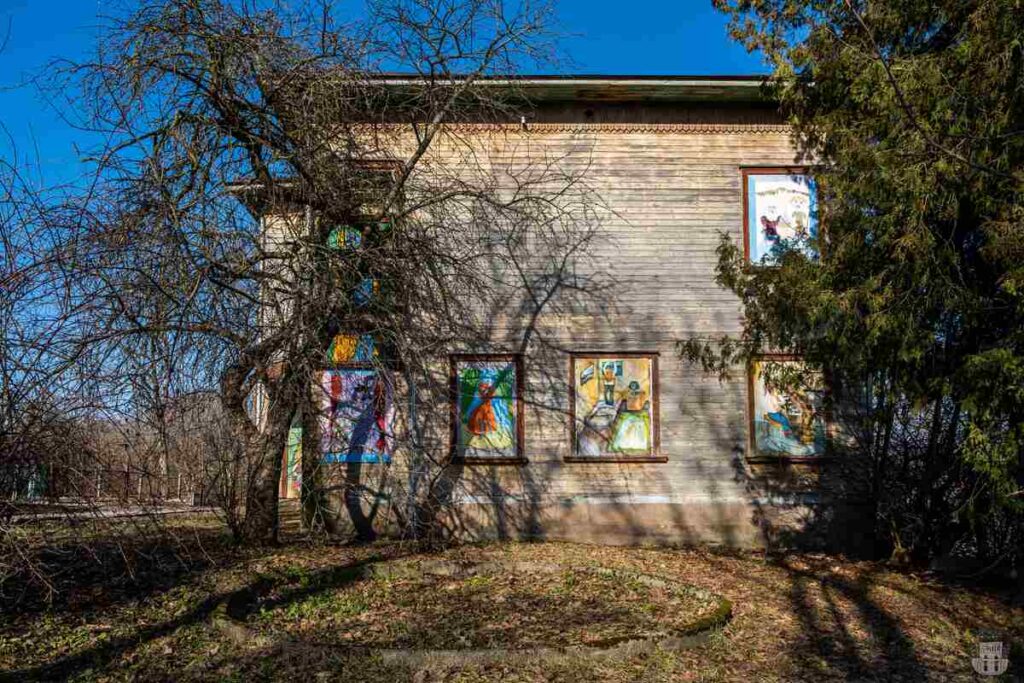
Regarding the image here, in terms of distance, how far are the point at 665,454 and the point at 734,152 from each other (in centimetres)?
493

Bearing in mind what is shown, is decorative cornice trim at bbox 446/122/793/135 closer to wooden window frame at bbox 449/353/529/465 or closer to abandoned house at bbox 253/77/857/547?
abandoned house at bbox 253/77/857/547

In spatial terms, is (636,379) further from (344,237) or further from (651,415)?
(344,237)

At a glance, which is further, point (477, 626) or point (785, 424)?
point (785, 424)

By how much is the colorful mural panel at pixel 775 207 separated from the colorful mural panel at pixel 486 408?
4.30m

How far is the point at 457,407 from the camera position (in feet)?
43.7

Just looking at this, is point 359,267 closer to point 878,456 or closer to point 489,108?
point 489,108

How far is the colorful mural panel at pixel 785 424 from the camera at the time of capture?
13266mm

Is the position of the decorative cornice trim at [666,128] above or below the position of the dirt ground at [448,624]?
above

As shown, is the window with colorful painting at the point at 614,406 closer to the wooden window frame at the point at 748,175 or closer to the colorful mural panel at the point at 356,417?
the wooden window frame at the point at 748,175

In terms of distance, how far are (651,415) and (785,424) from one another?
206cm

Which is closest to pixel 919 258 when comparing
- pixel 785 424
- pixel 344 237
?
pixel 785 424

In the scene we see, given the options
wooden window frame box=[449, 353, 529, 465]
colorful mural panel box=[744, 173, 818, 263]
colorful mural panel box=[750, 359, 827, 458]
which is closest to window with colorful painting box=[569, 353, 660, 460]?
wooden window frame box=[449, 353, 529, 465]

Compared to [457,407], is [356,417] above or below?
below

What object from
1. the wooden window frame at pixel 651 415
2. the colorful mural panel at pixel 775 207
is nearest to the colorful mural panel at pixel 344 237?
the wooden window frame at pixel 651 415
